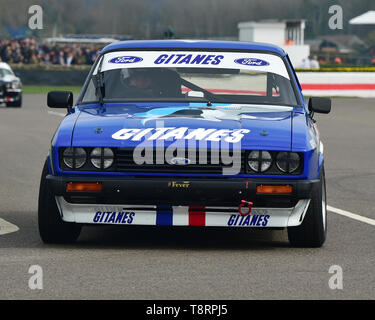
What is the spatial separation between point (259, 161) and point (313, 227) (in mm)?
664

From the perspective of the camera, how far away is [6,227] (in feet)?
28.3

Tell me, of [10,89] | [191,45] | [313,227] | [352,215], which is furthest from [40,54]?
[313,227]

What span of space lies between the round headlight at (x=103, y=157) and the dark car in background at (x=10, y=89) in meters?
24.8

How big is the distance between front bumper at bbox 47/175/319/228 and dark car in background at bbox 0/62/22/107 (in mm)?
24678

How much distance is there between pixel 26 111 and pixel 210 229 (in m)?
21.4

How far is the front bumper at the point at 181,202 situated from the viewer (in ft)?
23.4

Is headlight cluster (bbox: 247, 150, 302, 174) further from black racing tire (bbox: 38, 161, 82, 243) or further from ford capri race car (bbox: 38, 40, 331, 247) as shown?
black racing tire (bbox: 38, 161, 82, 243)

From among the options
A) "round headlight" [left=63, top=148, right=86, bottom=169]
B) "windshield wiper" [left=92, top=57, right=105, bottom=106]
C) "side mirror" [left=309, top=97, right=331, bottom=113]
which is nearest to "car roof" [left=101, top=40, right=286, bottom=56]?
"windshield wiper" [left=92, top=57, right=105, bottom=106]

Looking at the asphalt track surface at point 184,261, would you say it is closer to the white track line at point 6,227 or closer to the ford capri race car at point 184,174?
the white track line at point 6,227

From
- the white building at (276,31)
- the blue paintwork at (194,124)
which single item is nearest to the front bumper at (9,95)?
the blue paintwork at (194,124)

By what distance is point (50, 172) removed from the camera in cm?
744

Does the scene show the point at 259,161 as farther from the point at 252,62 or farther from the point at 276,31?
the point at 276,31
